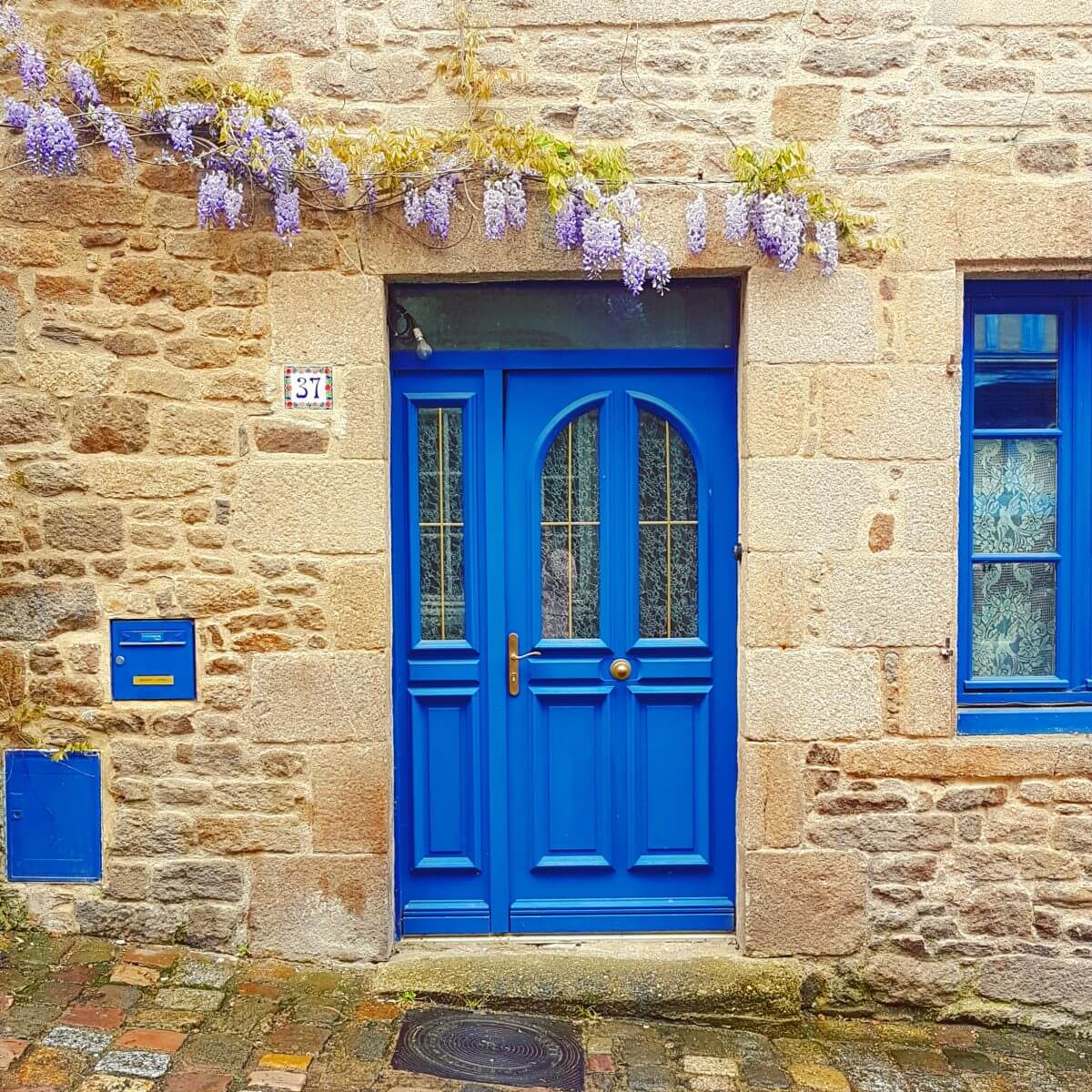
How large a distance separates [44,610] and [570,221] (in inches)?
86.5

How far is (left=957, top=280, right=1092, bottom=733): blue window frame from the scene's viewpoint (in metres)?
3.68

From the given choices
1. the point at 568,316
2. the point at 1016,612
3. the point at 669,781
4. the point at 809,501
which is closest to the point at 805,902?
the point at 669,781

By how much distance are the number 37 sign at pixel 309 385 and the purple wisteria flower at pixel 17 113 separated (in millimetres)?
1139

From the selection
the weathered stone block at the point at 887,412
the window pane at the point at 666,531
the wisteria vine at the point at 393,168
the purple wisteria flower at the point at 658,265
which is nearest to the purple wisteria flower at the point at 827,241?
the wisteria vine at the point at 393,168

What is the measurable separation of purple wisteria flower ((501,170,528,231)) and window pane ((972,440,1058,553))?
1.79 metres

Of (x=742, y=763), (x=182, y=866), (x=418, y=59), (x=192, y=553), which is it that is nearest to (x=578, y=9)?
(x=418, y=59)

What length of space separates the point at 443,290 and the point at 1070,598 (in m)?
2.47

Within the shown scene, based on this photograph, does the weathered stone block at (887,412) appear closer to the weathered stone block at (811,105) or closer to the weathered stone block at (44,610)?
the weathered stone block at (811,105)

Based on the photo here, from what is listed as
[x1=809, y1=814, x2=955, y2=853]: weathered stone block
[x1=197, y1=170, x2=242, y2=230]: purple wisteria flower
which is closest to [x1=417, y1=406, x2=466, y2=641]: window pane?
[x1=197, y1=170, x2=242, y2=230]: purple wisteria flower

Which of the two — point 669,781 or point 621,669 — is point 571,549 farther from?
point 669,781

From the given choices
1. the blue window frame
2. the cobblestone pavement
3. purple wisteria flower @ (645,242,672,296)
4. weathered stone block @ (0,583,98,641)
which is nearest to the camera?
the cobblestone pavement

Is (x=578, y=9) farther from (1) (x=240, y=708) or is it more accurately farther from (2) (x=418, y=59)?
(1) (x=240, y=708)

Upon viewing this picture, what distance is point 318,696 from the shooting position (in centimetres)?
360

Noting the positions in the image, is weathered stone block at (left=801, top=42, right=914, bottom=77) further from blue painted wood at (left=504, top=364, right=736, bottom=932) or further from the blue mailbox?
the blue mailbox
